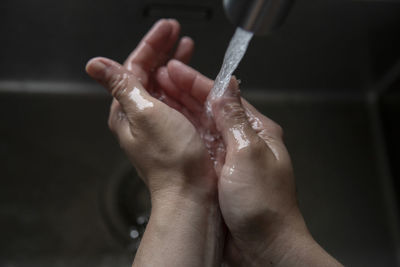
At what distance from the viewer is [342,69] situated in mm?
1034

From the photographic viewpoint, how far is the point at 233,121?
59 centimetres

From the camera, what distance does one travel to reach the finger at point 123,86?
59cm

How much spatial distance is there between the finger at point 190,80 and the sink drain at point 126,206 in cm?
35

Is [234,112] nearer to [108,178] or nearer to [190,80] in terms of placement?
[190,80]

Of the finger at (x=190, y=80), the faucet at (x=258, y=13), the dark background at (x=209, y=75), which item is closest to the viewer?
the faucet at (x=258, y=13)

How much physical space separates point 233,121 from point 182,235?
158 mm

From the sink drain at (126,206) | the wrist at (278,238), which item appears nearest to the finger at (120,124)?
the wrist at (278,238)

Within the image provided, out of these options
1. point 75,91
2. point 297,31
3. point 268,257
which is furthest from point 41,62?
point 268,257

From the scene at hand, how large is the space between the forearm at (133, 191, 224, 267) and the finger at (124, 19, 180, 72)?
23 centimetres

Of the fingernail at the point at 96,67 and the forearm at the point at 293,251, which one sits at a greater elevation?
the fingernail at the point at 96,67

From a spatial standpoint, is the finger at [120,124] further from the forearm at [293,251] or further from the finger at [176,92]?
the forearm at [293,251]

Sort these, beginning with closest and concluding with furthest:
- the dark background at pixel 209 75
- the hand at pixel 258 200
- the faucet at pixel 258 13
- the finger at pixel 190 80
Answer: the faucet at pixel 258 13
the hand at pixel 258 200
the finger at pixel 190 80
the dark background at pixel 209 75

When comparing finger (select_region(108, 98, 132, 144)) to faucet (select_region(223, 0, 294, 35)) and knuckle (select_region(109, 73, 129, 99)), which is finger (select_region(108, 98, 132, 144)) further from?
faucet (select_region(223, 0, 294, 35))

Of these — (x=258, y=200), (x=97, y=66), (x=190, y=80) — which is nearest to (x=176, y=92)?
(x=190, y=80)
